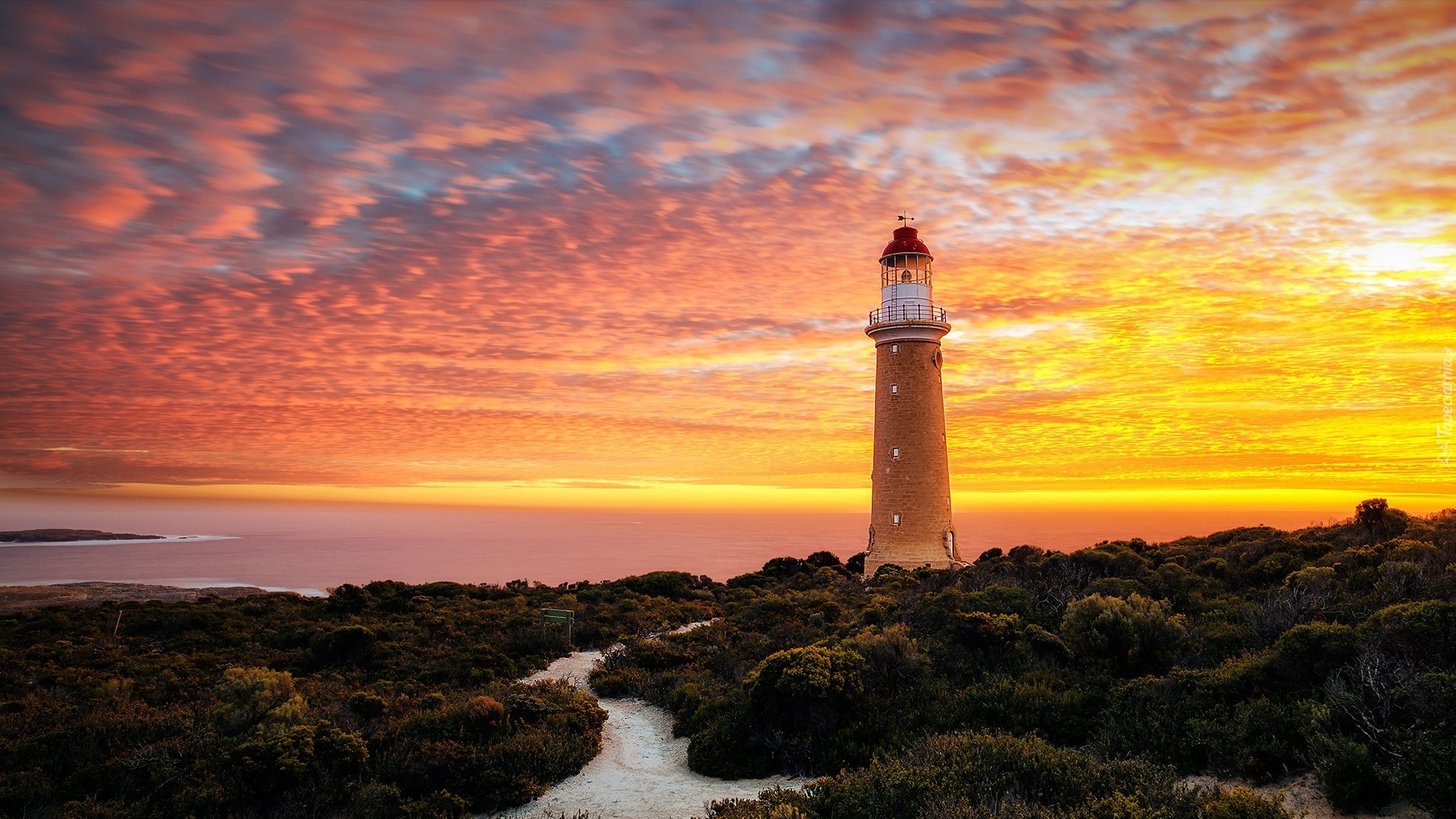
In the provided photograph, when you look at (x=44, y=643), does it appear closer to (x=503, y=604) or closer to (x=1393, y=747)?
(x=503, y=604)

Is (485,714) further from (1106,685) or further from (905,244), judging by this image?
(905,244)

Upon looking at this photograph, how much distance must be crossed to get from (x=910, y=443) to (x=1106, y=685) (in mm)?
16038

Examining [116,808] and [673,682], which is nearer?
[116,808]

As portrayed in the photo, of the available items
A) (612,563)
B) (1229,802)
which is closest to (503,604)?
(1229,802)

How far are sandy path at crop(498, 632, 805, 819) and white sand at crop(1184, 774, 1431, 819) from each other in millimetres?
4573

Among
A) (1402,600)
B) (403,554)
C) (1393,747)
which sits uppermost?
(1402,600)

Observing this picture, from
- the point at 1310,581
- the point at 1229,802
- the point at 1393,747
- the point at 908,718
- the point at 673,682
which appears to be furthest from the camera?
the point at 673,682

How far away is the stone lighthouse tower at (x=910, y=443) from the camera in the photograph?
82.1ft

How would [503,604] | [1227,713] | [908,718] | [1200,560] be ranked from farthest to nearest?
1. [503,604]
2. [1200,560]
3. [908,718]
4. [1227,713]

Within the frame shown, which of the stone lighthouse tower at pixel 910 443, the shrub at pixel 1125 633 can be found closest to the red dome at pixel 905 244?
the stone lighthouse tower at pixel 910 443

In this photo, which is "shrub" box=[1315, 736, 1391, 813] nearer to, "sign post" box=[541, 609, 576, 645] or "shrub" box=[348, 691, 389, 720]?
"shrub" box=[348, 691, 389, 720]

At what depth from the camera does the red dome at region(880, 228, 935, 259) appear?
87.2 ft

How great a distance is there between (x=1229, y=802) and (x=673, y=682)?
9.56m

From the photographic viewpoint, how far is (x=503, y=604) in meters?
22.7
